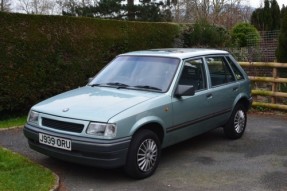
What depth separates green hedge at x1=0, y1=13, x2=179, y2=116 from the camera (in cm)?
921

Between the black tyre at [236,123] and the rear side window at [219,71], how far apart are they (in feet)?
1.93

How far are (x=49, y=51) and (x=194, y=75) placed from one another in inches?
194

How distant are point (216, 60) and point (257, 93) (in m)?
3.87

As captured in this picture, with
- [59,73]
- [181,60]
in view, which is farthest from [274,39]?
[181,60]

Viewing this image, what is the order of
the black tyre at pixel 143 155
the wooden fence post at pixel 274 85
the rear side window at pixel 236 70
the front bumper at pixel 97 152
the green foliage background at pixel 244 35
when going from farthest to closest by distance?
the green foliage background at pixel 244 35
the wooden fence post at pixel 274 85
the rear side window at pixel 236 70
the black tyre at pixel 143 155
the front bumper at pixel 97 152

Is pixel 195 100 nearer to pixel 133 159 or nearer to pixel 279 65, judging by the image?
pixel 133 159

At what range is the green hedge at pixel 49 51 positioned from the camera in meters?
9.21

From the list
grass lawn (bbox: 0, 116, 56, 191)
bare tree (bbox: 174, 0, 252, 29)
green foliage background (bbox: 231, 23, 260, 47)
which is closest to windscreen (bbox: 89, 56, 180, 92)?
grass lawn (bbox: 0, 116, 56, 191)

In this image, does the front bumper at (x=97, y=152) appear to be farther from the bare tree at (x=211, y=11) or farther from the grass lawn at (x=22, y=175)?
the bare tree at (x=211, y=11)

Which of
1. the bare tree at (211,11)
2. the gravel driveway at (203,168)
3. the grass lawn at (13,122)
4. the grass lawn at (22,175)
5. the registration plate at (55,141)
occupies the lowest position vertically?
the gravel driveway at (203,168)

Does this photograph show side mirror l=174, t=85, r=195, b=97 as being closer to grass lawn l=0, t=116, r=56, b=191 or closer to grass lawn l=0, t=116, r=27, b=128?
grass lawn l=0, t=116, r=56, b=191

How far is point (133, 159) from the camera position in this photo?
16.7ft

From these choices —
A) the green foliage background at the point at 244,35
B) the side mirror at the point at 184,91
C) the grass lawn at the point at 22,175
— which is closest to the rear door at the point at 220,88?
the side mirror at the point at 184,91

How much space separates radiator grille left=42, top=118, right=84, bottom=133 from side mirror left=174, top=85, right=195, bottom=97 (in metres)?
1.57
